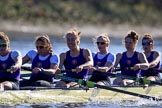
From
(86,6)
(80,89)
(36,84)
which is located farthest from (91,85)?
(86,6)

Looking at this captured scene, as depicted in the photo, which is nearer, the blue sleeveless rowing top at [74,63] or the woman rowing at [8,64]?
the woman rowing at [8,64]

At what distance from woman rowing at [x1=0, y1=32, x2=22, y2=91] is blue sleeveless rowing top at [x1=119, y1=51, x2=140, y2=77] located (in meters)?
2.55

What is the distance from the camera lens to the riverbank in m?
47.2

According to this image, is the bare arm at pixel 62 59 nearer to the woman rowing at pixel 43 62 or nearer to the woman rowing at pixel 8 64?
the woman rowing at pixel 43 62

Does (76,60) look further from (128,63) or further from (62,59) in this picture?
(128,63)

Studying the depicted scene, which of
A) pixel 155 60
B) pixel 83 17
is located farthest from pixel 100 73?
pixel 83 17

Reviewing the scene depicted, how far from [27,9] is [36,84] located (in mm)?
39535

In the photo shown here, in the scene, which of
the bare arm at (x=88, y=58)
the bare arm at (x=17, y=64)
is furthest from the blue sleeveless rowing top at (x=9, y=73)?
the bare arm at (x=88, y=58)

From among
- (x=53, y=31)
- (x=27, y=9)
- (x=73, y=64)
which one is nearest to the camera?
(x=73, y=64)

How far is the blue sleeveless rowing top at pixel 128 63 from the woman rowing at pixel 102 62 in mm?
389

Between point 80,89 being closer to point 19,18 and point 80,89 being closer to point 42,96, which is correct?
point 42,96

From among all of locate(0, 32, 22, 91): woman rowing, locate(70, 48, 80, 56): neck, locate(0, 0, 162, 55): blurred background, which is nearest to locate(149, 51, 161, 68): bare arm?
locate(70, 48, 80, 56): neck

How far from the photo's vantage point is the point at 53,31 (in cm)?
4831

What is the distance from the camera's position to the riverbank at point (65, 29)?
47.2 m
